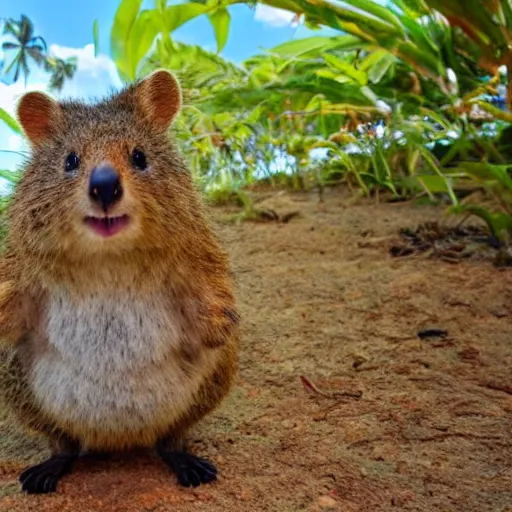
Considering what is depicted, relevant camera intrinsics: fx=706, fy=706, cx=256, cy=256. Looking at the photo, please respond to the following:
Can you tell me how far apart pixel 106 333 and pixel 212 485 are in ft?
1.38

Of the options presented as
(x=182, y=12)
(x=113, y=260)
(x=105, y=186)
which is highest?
(x=182, y=12)

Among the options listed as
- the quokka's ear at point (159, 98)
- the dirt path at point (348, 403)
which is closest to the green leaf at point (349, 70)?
the dirt path at point (348, 403)

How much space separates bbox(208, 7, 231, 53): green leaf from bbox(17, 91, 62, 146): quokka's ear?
197cm

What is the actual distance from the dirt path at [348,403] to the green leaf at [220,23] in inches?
41.7

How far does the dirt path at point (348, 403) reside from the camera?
155cm

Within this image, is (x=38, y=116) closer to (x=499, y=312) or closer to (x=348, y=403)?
(x=348, y=403)

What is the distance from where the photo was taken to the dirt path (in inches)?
61.1

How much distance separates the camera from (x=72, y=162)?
1567 mm

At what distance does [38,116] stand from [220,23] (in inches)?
79.7

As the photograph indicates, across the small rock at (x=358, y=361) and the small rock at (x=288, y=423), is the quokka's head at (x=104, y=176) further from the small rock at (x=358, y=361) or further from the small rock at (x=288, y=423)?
the small rock at (x=358, y=361)

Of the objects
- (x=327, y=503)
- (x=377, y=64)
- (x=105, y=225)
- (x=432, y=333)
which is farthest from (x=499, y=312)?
(x=377, y=64)

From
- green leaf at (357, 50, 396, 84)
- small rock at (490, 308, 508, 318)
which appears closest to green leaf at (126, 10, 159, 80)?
green leaf at (357, 50, 396, 84)

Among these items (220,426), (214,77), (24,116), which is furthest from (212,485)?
(214,77)

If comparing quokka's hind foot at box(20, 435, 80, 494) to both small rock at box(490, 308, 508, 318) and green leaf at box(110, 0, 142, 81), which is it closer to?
small rock at box(490, 308, 508, 318)
